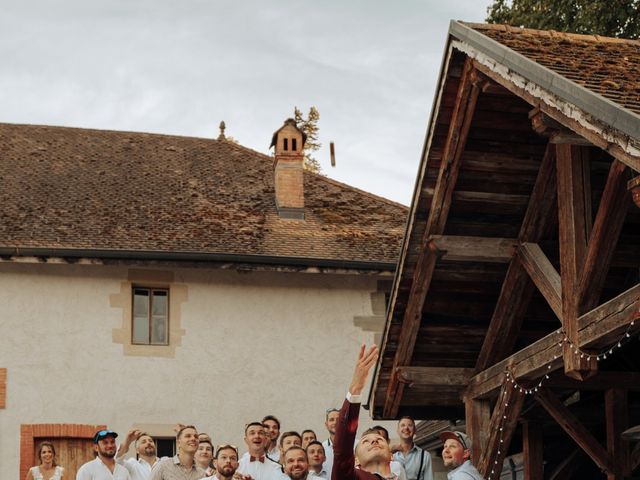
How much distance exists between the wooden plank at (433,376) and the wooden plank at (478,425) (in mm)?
260

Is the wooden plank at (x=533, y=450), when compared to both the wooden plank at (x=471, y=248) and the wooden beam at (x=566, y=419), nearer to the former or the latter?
the wooden beam at (x=566, y=419)

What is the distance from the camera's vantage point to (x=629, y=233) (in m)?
13.9

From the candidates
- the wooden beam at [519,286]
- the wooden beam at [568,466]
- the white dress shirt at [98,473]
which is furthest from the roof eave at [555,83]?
the wooden beam at [568,466]

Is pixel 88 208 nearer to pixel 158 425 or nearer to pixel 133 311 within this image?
pixel 133 311

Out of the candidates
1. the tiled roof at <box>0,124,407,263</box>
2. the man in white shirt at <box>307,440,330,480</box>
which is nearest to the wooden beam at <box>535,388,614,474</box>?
the man in white shirt at <box>307,440,330,480</box>

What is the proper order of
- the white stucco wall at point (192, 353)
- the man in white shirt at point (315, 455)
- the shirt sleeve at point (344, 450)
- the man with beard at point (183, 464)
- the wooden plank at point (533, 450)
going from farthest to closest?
the white stucco wall at point (192, 353) < the wooden plank at point (533, 450) < the man with beard at point (183, 464) < the man in white shirt at point (315, 455) < the shirt sleeve at point (344, 450)

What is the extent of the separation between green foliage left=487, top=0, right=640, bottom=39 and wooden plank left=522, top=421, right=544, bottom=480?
1198 centimetres

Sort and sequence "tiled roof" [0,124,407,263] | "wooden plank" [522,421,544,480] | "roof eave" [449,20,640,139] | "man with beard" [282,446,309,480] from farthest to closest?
"tiled roof" [0,124,407,263]
"wooden plank" [522,421,544,480]
"man with beard" [282,446,309,480]
"roof eave" [449,20,640,139]

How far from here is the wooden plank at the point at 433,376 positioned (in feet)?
49.2

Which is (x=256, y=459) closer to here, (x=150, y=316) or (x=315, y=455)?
(x=315, y=455)

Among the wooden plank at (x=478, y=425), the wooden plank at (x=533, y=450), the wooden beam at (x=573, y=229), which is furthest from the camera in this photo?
the wooden plank at (x=533, y=450)

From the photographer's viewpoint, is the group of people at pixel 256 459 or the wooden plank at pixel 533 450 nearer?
the group of people at pixel 256 459

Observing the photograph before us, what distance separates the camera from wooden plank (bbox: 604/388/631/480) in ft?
49.0

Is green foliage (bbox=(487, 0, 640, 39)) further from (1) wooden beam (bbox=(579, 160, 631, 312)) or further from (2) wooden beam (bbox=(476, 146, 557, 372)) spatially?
(1) wooden beam (bbox=(579, 160, 631, 312))
